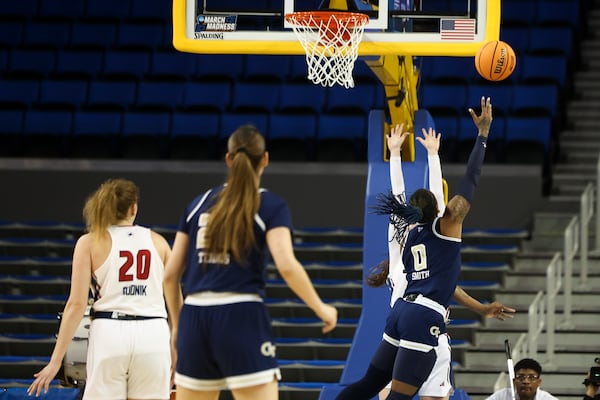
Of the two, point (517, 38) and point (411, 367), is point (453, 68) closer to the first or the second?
point (517, 38)

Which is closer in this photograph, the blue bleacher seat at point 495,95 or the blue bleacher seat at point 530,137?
the blue bleacher seat at point 530,137

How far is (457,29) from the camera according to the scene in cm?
852

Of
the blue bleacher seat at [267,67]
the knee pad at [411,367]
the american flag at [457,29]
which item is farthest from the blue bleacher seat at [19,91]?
the knee pad at [411,367]

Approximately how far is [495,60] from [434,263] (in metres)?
1.74

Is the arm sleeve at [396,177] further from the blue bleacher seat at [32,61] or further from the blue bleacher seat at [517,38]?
the blue bleacher seat at [32,61]

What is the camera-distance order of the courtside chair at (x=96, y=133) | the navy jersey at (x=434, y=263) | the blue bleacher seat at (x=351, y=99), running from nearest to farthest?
1. the navy jersey at (x=434, y=263)
2. the blue bleacher seat at (x=351, y=99)
3. the courtside chair at (x=96, y=133)

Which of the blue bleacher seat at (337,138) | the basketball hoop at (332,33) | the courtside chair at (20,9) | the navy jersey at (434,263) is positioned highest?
the courtside chair at (20,9)

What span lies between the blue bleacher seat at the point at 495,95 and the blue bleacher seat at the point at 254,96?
8.68 feet

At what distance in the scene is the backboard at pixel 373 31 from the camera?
27.7 ft

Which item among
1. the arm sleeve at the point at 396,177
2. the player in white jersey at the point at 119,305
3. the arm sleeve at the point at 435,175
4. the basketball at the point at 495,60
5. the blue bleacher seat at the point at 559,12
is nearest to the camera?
the player in white jersey at the point at 119,305

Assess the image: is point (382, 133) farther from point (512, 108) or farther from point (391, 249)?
point (512, 108)

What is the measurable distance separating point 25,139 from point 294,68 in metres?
3.88

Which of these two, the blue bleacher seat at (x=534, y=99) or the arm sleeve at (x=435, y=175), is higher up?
the blue bleacher seat at (x=534, y=99)

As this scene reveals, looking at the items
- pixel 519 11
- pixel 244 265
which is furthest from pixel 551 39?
pixel 244 265
